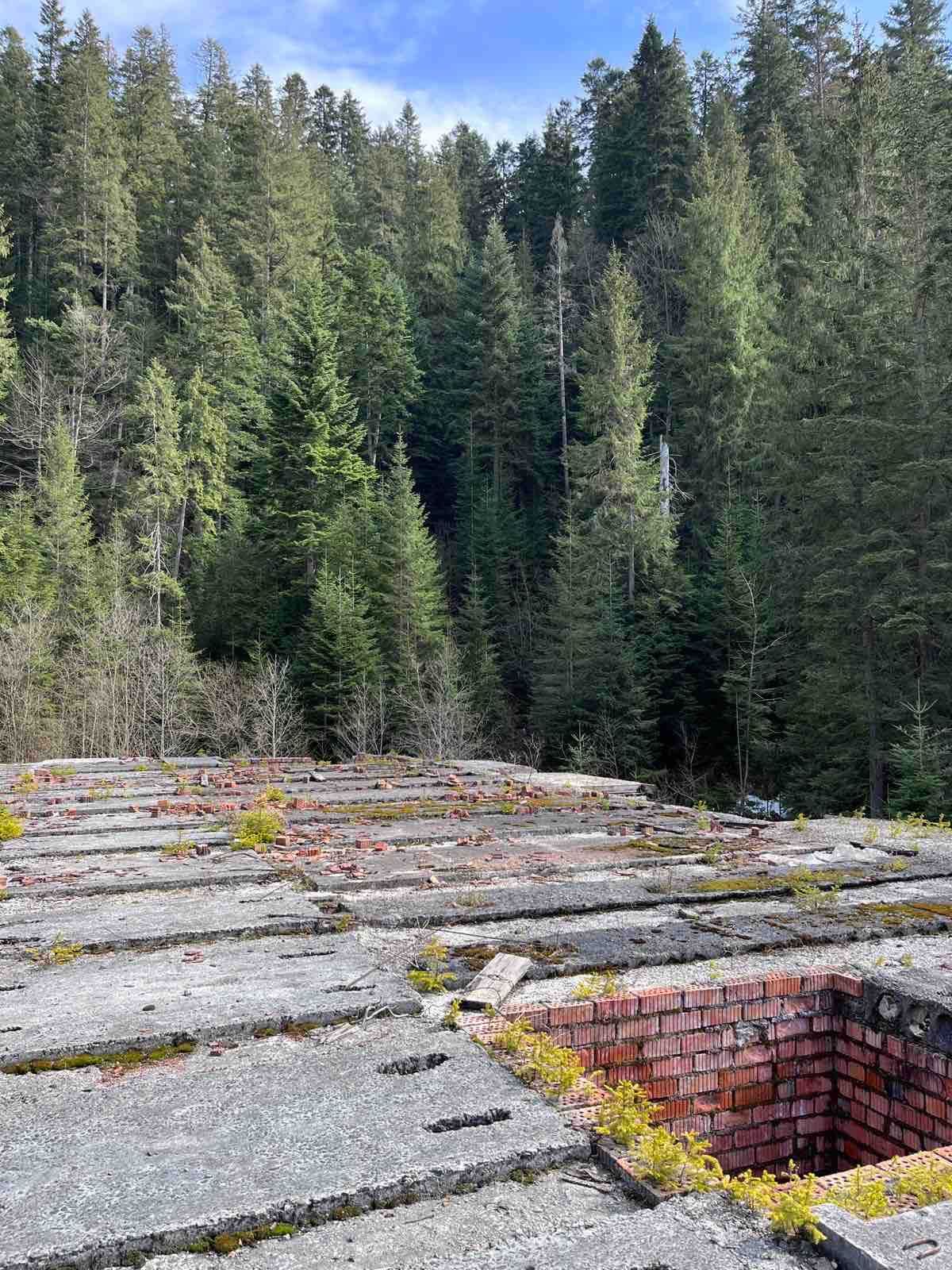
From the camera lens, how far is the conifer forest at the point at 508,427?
884 inches

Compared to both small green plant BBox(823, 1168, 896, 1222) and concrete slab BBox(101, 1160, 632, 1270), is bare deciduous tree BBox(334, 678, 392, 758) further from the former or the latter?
small green plant BBox(823, 1168, 896, 1222)

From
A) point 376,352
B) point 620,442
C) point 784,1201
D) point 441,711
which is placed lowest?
point 441,711

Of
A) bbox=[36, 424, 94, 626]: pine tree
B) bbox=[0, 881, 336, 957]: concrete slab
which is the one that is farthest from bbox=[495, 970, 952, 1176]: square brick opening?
bbox=[36, 424, 94, 626]: pine tree

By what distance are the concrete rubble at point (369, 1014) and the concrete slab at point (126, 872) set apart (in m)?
0.03

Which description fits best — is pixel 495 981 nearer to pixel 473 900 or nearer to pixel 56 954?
pixel 473 900

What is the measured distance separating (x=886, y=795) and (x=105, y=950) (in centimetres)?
2005

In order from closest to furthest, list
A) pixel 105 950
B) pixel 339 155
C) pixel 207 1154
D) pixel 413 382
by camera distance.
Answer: pixel 207 1154
pixel 105 950
pixel 413 382
pixel 339 155

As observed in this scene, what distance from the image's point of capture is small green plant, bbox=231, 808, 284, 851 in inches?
305

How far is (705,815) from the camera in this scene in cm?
1001

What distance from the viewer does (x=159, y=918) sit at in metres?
5.52

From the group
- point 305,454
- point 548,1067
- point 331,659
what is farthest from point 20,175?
point 548,1067

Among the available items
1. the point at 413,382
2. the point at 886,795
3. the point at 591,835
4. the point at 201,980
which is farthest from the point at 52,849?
the point at 413,382

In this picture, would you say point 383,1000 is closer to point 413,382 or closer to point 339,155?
point 413,382

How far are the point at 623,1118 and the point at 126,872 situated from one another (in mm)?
4929
